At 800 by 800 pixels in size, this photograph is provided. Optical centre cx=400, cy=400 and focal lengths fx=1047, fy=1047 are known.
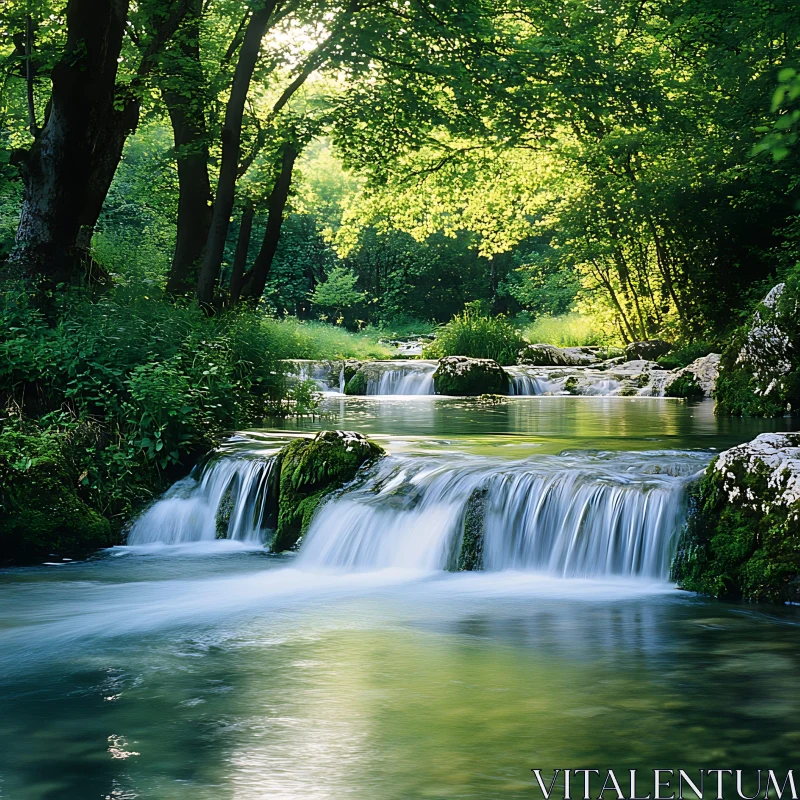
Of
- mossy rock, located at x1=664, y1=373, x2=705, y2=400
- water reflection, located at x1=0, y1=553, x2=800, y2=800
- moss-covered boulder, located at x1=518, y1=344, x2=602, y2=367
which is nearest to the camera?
water reflection, located at x1=0, y1=553, x2=800, y2=800

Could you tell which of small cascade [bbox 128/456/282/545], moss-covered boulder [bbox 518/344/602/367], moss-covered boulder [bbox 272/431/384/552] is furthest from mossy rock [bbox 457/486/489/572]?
moss-covered boulder [bbox 518/344/602/367]

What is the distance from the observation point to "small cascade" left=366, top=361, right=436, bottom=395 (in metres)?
24.4

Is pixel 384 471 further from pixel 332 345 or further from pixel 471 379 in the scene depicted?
pixel 332 345

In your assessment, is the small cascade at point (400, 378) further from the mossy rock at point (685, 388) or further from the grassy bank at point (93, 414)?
the grassy bank at point (93, 414)

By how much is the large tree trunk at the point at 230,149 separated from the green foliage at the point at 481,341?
11849 mm

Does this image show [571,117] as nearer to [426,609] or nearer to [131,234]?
[426,609]

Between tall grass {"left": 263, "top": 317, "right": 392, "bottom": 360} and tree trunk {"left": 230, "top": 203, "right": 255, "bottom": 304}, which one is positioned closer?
tree trunk {"left": 230, "top": 203, "right": 255, "bottom": 304}

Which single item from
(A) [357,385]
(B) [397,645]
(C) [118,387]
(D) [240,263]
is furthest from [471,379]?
(B) [397,645]

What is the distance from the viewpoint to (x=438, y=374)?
944 inches

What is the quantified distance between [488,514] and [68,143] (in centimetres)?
743

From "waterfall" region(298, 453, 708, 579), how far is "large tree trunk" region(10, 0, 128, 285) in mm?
5684

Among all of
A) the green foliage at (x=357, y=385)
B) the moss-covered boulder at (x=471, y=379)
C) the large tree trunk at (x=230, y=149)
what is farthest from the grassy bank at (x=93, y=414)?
the green foliage at (x=357, y=385)

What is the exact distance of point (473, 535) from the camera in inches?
346

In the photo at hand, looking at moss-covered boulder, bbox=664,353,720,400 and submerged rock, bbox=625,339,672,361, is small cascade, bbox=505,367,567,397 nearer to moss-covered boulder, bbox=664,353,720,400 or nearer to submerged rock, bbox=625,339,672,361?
moss-covered boulder, bbox=664,353,720,400
